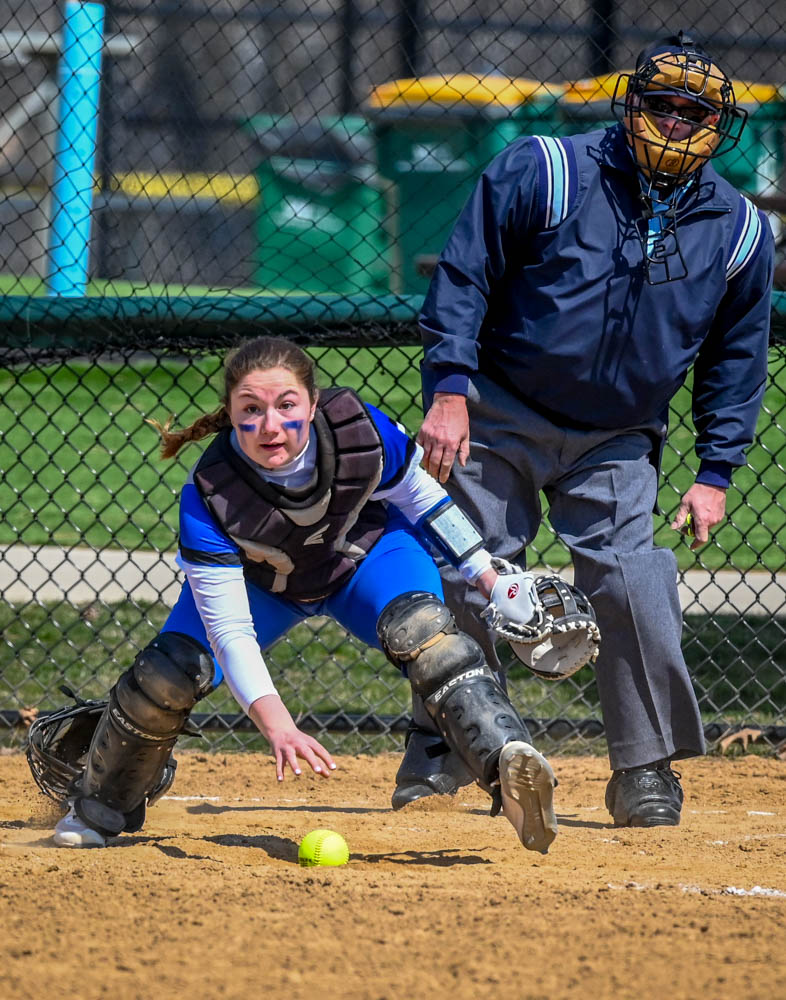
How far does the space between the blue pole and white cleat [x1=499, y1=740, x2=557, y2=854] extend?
3.37 meters

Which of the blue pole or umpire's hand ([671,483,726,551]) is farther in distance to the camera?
the blue pole

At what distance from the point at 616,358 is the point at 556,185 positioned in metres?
0.51

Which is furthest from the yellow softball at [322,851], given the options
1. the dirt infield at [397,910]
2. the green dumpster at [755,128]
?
the green dumpster at [755,128]

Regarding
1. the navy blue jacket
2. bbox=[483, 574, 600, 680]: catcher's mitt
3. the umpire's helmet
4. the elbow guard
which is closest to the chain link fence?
the navy blue jacket

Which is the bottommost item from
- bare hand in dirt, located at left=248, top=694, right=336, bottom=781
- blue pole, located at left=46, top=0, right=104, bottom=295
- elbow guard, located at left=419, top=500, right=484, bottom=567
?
bare hand in dirt, located at left=248, top=694, right=336, bottom=781

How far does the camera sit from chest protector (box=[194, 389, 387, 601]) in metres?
3.40

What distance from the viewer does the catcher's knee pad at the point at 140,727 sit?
3414 mm

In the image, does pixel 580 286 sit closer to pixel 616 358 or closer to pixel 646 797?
pixel 616 358

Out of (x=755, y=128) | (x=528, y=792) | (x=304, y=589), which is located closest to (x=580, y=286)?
(x=304, y=589)

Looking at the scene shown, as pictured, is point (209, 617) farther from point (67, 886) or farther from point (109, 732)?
point (67, 886)

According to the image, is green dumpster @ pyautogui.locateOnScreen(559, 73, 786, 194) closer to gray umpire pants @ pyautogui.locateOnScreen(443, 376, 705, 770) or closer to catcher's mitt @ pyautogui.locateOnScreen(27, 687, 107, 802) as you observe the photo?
gray umpire pants @ pyautogui.locateOnScreen(443, 376, 705, 770)

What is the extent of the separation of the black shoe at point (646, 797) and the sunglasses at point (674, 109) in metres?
1.87

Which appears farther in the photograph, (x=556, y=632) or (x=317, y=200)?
(x=317, y=200)

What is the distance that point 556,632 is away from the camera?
10.8 ft
